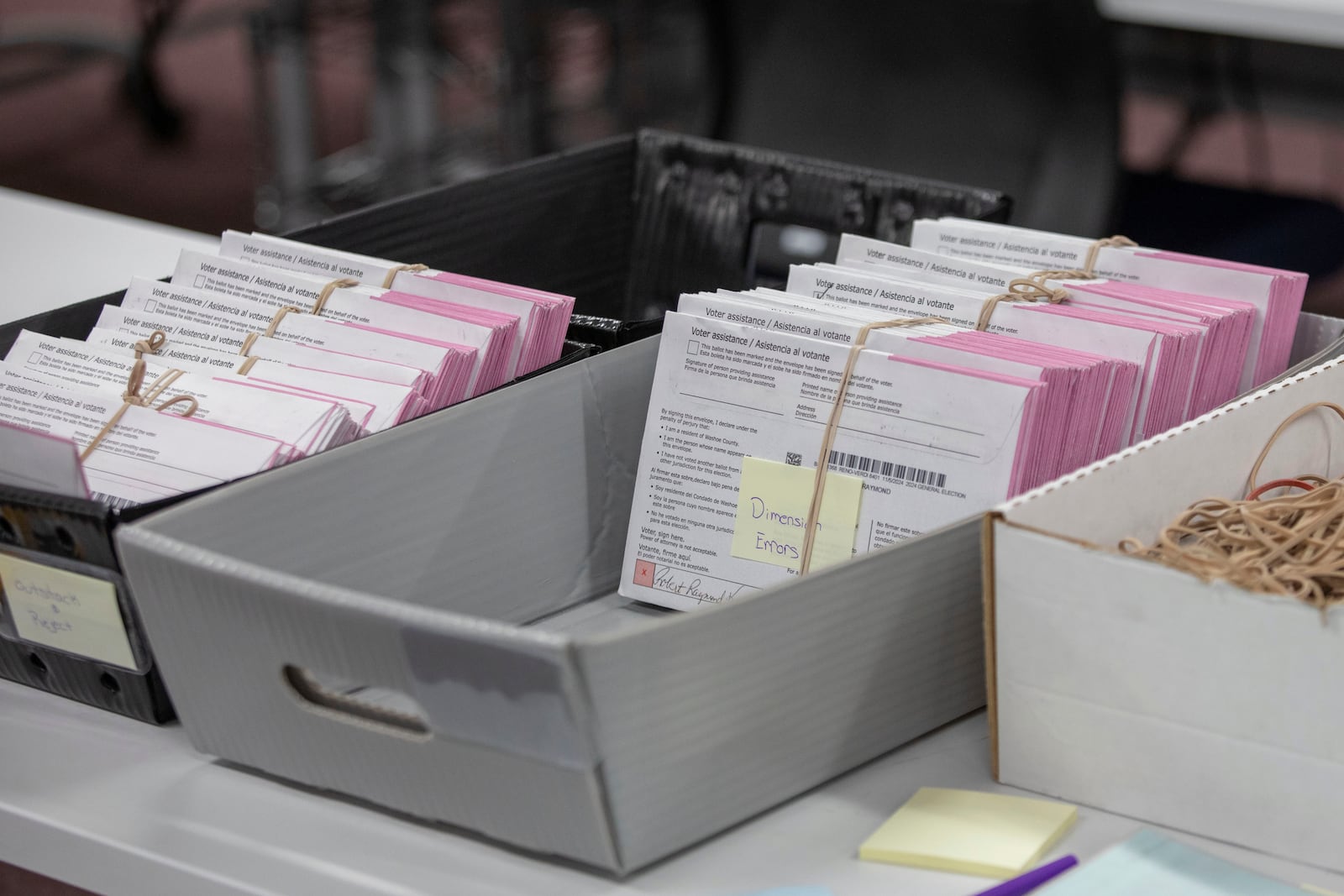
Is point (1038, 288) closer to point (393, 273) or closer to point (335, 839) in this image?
point (393, 273)

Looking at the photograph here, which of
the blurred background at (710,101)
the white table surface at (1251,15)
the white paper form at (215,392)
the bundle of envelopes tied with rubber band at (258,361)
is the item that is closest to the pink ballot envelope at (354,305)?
the bundle of envelopes tied with rubber band at (258,361)

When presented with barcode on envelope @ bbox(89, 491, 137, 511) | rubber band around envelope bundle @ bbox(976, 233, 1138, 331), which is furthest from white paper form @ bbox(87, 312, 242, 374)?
rubber band around envelope bundle @ bbox(976, 233, 1138, 331)

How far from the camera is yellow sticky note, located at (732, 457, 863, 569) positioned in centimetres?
97

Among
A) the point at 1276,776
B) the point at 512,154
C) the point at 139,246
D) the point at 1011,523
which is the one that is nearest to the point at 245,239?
the point at 139,246

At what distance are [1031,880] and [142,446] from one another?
59 cm

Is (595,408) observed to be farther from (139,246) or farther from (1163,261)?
(139,246)

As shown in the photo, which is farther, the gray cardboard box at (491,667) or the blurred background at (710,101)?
the blurred background at (710,101)

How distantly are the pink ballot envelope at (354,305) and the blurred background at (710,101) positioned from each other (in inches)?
45.6

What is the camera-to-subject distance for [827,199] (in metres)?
1.50

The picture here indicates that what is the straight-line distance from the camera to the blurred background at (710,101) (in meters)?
2.05

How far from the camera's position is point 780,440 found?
0.99m

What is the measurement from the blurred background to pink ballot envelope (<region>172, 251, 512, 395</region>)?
3.80ft

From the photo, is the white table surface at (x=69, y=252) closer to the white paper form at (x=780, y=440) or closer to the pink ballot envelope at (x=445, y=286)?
the pink ballot envelope at (x=445, y=286)

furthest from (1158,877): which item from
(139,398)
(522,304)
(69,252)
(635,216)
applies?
(69,252)
